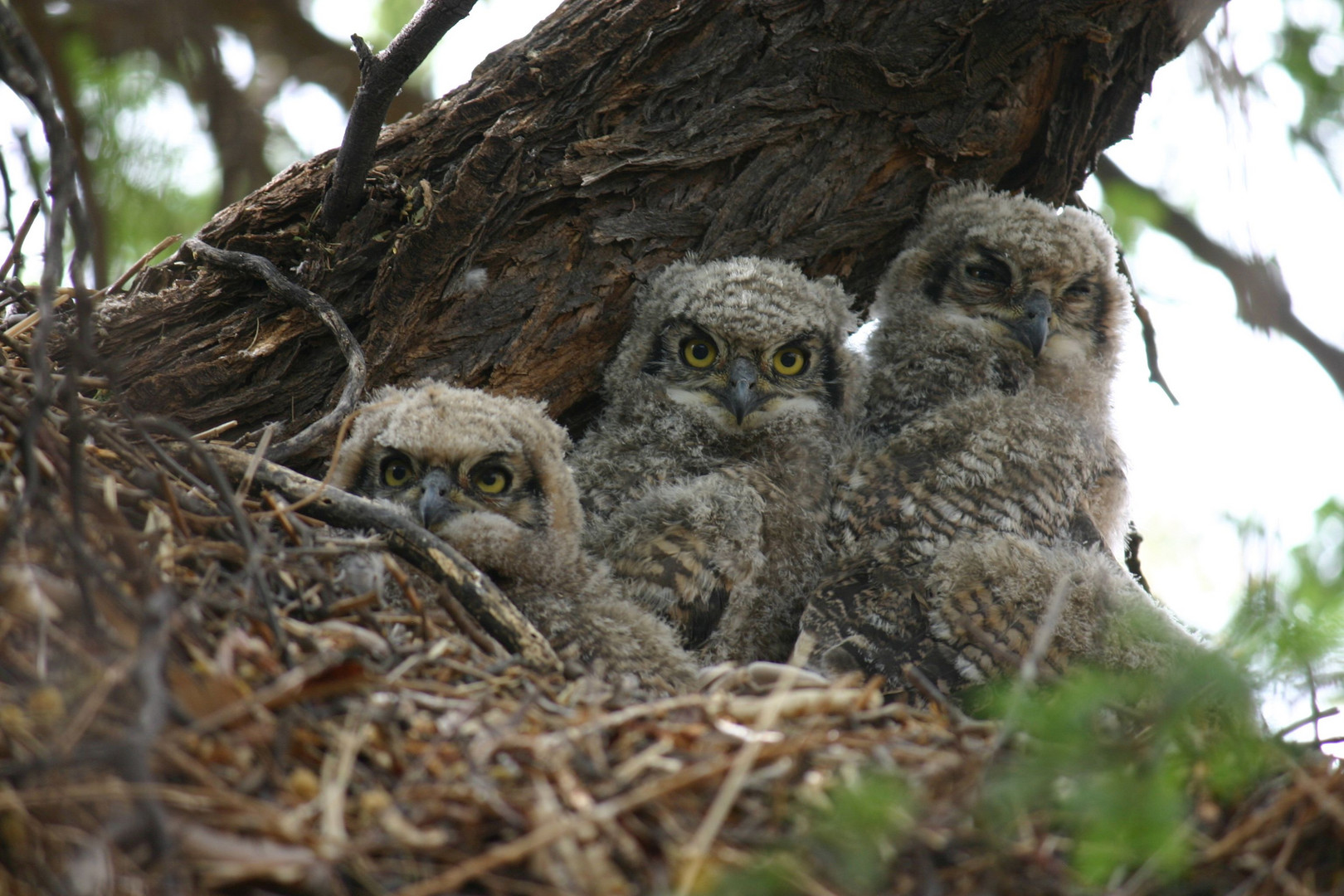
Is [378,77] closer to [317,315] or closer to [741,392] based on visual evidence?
[317,315]

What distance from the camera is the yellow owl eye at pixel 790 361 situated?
10.4ft

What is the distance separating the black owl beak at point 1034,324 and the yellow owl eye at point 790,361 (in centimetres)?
68

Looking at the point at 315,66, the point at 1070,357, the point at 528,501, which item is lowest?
the point at 528,501

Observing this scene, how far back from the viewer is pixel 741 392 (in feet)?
9.98

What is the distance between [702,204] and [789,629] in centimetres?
127

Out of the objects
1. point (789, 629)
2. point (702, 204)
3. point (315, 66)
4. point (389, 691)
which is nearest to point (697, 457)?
point (789, 629)

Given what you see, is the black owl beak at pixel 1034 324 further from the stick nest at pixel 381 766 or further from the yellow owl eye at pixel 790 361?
the stick nest at pixel 381 766

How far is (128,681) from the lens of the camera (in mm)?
1413

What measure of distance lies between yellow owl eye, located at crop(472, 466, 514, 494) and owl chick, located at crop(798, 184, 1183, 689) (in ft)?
2.75

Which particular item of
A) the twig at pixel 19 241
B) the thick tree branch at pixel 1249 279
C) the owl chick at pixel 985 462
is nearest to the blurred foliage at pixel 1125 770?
the thick tree branch at pixel 1249 279

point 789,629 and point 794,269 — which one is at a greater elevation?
point 794,269

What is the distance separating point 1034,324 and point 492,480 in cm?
174

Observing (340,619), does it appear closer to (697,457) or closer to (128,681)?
(128,681)

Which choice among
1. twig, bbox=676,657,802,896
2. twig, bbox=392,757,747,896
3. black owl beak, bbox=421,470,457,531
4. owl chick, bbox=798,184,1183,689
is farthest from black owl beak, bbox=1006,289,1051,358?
twig, bbox=392,757,747,896
